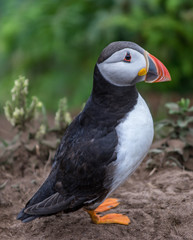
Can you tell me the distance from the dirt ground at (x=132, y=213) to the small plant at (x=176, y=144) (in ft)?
0.36

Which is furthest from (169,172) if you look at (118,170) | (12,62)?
(12,62)

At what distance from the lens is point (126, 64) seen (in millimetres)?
2914

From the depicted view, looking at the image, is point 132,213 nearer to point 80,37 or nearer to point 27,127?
point 27,127

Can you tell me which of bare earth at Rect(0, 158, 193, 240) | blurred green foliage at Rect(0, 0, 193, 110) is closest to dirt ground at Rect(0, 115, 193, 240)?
bare earth at Rect(0, 158, 193, 240)

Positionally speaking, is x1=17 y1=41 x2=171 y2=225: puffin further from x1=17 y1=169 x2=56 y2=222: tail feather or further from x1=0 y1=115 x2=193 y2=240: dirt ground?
x1=0 y1=115 x2=193 y2=240: dirt ground

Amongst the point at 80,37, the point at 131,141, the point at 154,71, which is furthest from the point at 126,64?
the point at 80,37

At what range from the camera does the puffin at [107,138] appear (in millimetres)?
2941

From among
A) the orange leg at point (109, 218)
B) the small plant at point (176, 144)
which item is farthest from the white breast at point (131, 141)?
the small plant at point (176, 144)

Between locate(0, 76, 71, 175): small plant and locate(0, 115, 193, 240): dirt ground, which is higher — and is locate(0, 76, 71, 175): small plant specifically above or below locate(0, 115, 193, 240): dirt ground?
above

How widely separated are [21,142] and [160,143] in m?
1.40

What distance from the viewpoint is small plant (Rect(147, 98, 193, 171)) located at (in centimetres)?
416

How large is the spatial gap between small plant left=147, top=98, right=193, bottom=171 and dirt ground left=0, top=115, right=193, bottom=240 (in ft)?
0.36

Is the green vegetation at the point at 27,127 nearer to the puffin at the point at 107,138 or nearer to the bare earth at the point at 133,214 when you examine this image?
the bare earth at the point at 133,214

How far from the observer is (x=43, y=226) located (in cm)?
335
